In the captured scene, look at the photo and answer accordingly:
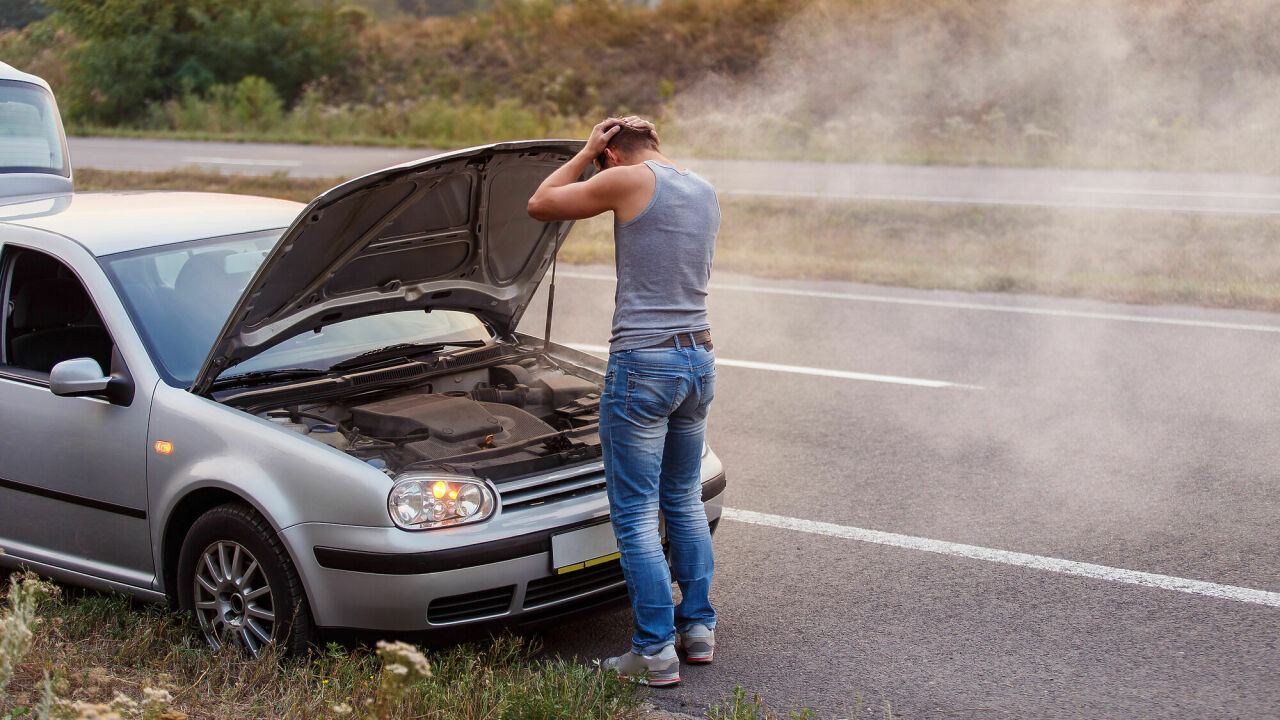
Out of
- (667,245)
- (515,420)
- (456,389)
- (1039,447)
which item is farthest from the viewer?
(1039,447)

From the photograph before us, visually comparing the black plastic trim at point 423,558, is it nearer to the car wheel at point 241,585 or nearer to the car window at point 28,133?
the car wheel at point 241,585

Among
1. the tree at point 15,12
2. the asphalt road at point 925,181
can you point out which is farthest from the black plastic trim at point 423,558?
the tree at point 15,12

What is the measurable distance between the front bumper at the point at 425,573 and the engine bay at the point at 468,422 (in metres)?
0.24

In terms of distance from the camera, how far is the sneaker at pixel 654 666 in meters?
3.62

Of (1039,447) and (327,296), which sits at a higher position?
(327,296)

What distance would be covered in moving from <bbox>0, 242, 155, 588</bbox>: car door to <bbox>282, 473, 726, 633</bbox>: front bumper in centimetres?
79

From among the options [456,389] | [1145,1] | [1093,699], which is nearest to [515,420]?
[456,389]

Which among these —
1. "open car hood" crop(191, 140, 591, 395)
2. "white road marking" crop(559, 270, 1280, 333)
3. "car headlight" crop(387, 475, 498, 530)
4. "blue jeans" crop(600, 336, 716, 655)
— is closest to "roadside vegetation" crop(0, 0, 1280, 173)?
"white road marking" crop(559, 270, 1280, 333)

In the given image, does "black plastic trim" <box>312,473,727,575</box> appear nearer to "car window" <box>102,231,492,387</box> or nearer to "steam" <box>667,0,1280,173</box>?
"car window" <box>102,231,492,387</box>

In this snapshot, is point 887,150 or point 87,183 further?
point 887,150

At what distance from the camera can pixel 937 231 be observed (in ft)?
45.2

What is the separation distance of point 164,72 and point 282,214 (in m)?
28.7

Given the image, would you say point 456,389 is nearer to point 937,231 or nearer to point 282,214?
point 282,214

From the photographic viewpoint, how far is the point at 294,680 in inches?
137
